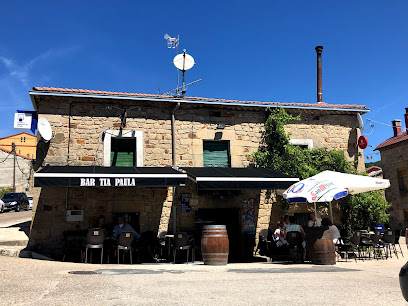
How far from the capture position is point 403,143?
22281 millimetres

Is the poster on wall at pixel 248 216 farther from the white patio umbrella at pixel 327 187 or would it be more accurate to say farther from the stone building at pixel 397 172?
the stone building at pixel 397 172

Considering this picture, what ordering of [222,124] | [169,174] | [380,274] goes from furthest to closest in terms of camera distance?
[222,124] < [169,174] < [380,274]

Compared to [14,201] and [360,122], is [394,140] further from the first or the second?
[14,201]

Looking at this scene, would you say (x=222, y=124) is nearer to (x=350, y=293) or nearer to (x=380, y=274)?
(x=380, y=274)

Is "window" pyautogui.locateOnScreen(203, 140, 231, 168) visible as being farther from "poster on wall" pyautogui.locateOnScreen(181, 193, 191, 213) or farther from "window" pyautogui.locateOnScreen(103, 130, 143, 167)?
"window" pyautogui.locateOnScreen(103, 130, 143, 167)

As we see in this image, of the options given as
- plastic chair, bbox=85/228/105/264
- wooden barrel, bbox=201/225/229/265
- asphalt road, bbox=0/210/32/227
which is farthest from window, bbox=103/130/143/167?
asphalt road, bbox=0/210/32/227

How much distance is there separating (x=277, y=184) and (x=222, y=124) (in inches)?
117

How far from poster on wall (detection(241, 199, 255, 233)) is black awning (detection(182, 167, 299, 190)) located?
156 centimetres

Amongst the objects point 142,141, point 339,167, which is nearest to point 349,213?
point 339,167

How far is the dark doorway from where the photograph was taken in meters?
11.1

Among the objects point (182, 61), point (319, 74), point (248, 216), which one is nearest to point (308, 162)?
point (248, 216)

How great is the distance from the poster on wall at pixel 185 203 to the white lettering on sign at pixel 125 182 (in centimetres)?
235

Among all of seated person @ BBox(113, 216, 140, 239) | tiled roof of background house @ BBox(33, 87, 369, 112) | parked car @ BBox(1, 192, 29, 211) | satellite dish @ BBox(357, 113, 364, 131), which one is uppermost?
tiled roof of background house @ BBox(33, 87, 369, 112)

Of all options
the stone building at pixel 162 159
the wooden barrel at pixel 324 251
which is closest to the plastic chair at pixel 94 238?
the stone building at pixel 162 159
